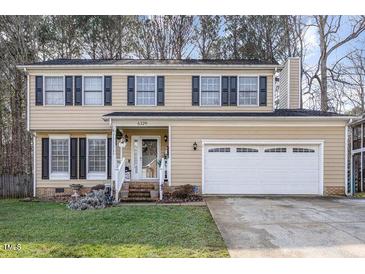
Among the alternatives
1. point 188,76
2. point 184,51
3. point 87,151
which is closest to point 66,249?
point 87,151

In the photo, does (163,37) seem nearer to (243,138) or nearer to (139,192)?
(243,138)

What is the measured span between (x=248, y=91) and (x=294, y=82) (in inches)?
114

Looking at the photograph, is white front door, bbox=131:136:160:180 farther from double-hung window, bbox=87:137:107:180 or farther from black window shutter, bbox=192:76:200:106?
black window shutter, bbox=192:76:200:106

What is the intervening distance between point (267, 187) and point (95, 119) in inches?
299

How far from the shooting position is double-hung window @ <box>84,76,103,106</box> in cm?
1392

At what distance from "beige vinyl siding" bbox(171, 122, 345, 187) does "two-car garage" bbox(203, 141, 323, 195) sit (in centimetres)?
24

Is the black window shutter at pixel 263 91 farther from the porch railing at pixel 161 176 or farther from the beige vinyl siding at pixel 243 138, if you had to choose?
the porch railing at pixel 161 176

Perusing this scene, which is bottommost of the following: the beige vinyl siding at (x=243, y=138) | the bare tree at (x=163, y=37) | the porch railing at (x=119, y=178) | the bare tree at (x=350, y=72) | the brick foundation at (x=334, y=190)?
the brick foundation at (x=334, y=190)

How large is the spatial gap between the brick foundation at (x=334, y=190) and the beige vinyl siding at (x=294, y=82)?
4633 millimetres

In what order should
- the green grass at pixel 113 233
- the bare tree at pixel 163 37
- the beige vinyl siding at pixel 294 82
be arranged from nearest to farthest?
1. the green grass at pixel 113 233
2. the beige vinyl siding at pixel 294 82
3. the bare tree at pixel 163 37

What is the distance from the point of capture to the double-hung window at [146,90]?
1404 centimetres

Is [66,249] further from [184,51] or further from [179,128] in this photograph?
[184,51]

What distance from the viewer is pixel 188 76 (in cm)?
1402

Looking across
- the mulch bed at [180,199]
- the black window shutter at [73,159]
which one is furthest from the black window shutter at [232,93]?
the black window shutter at [73,159]
